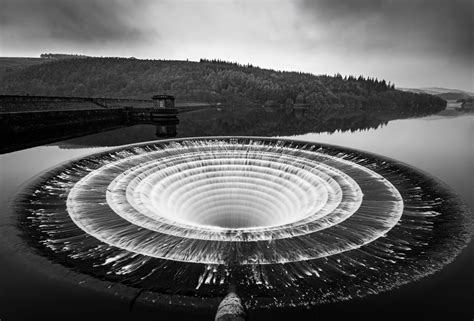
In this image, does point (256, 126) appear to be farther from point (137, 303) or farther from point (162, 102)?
point (137, 303)

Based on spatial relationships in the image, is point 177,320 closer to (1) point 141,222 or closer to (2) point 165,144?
(1) point 141,222

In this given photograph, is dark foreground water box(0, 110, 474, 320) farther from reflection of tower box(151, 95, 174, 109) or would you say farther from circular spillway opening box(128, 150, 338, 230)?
reflection of tower box(151, 95, 174, 109)

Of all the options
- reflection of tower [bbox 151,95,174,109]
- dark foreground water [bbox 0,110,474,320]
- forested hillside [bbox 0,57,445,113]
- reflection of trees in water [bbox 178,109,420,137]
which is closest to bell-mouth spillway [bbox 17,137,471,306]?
dark foreground water [bbox 0,110,474,320]

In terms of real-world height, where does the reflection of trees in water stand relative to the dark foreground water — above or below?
below

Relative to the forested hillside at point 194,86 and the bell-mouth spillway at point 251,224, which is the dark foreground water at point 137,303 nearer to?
the bell-mouth spillway at point 251,224

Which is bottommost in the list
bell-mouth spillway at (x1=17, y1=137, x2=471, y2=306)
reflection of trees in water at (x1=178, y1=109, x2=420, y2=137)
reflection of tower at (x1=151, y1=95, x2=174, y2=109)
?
A: reflection of trees in water at (x1=178, y1=109, x2=420, y2=137)

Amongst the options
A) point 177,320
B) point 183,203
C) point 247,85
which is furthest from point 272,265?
point 247,85

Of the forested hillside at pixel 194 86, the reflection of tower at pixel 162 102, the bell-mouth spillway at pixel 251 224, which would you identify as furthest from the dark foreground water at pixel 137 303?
the forested hillside at pixel 194 86
